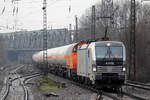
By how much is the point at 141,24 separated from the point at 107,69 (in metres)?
23.5

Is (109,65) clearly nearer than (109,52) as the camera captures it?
Yes

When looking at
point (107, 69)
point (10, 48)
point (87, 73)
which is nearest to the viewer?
point (107, 69)

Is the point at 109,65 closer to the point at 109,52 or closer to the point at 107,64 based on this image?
the point at 107,64

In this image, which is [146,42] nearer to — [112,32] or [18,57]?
[112,32]

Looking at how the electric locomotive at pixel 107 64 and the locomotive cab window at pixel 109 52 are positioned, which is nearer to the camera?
the electric locomotive at pixel 107 64

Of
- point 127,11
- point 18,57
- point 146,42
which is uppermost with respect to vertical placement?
point 127,11

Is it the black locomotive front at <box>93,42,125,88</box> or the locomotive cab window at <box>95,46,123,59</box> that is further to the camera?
the locomotive cab window at <box>95,46,123,59</box>

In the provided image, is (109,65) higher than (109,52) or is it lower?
lower

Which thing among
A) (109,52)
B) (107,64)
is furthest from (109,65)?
(109,52)

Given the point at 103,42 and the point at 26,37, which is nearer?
the point at 103,42

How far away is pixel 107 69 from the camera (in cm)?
1712

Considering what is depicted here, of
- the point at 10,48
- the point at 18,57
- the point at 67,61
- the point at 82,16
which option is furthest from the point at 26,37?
the point at 67,61

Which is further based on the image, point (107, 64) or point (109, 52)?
point (109, 52)

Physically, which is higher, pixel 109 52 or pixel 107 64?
pixel 109 52
